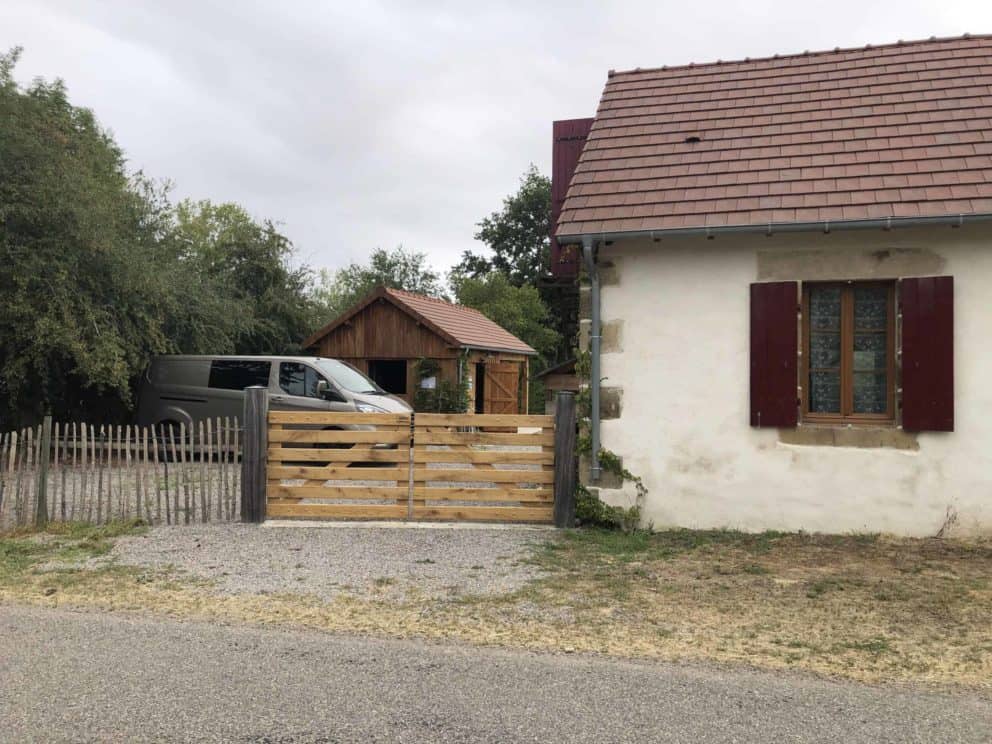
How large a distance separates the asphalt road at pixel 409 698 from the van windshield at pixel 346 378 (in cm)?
902

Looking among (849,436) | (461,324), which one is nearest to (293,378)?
(461,324)

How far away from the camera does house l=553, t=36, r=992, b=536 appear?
7.95m

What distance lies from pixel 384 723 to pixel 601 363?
5513 mm

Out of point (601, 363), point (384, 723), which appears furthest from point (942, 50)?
point (384, 723)

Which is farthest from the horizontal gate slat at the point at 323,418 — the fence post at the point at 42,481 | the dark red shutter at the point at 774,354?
the dark red shutter at the point at 774,354

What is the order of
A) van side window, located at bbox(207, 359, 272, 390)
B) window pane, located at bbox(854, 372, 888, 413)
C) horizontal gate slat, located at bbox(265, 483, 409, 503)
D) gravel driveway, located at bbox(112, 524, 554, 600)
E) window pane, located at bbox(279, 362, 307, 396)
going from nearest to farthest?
1. gravel driveway, located at bbox(112, 524, 554, 600)
2. window pane, located at bbox(854, 372, 888, 413)
3. horizontal gate slat, located at bbox(265, 483, 409, 503)
4. window pane, located at bbox(279, 362, 307, 396)
5. van side window, located at bbox(207, 359, 272, 390)

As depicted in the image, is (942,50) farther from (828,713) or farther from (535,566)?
(828,713)

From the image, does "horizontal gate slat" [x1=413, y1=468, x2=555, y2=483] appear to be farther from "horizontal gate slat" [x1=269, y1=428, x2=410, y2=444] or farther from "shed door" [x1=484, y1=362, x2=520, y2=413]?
"shed door" [x1=484, y1=362, x2=520, y2=413]

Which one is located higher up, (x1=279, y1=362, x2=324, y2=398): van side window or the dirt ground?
(x1=279, y1=362, x2=324, y2=398): van side window

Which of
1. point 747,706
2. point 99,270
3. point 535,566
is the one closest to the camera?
point 747,706

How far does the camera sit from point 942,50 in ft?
32.4

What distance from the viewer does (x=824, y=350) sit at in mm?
8492

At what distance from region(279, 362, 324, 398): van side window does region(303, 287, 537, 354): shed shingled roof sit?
670 cm

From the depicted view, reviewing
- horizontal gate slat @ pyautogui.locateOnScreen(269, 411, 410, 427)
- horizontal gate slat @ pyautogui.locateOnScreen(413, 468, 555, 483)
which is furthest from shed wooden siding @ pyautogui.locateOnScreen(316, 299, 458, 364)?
horizontal gate slat @ pyautogui.locateOnScreen(413, 468, 555, 483)
